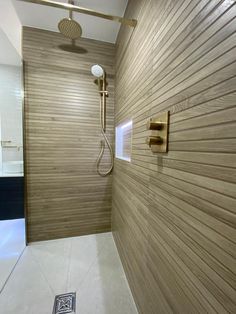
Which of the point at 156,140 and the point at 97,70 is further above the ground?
the point at 97,70

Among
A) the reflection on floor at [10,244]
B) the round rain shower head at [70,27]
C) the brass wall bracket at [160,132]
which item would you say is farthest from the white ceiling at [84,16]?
the reflection on floor at [10,244]

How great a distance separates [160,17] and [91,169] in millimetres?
1742

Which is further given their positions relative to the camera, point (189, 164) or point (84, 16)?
point (84, 16)

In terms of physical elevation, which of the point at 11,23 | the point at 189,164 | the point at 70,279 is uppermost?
the point at 11,23

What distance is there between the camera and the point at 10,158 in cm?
244

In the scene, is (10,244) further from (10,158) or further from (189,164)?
(189,164)

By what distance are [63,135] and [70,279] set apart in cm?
156

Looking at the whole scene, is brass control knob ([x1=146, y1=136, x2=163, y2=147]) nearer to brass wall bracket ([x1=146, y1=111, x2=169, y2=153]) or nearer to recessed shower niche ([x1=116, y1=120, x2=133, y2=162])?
brass wall bracket ([x1=146, y1=111, x2=169, y2=153])

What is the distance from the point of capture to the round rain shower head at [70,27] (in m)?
1.60

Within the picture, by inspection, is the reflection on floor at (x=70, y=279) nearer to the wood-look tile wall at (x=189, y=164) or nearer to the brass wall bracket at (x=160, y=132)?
the wood-look tile wall at (x=189, y=164)

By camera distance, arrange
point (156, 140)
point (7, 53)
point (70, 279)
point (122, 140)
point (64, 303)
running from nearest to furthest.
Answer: point (156, 140) < point (64, 303) < point (70, 279) < point (122, 140) < point (7, 53)

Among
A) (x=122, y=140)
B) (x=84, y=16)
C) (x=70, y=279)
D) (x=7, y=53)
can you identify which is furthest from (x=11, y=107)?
(x=70, y=279)

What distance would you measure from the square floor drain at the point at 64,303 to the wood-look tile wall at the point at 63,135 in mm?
884

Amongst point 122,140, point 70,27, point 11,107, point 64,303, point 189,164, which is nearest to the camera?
point 189,164
